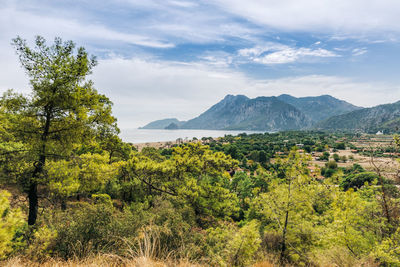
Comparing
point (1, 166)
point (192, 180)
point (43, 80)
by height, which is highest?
point (43, 80)

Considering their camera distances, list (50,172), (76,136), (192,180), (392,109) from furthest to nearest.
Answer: (392,109) → (192,180) → (76,136) → (50,172)

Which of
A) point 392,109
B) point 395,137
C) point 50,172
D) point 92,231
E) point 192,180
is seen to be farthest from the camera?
point 392,109

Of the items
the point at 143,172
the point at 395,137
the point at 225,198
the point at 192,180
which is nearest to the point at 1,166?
the point at 143,172

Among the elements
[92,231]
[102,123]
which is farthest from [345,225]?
[102,123]

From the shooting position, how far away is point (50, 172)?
6.38 m

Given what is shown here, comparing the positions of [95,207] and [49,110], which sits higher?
[49,110]

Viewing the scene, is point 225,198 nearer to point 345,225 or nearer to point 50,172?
point 345,225

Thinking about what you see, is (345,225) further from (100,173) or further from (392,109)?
(392,109)

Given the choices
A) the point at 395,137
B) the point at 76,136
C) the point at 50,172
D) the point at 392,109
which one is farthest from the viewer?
the point at 392,109

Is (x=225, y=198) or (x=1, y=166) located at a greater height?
(x=1, y=166)

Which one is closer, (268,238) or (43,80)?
(43,80)

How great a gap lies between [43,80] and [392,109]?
883 feet

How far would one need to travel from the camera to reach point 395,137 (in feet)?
18.2

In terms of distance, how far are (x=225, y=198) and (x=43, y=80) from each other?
8.27 m
